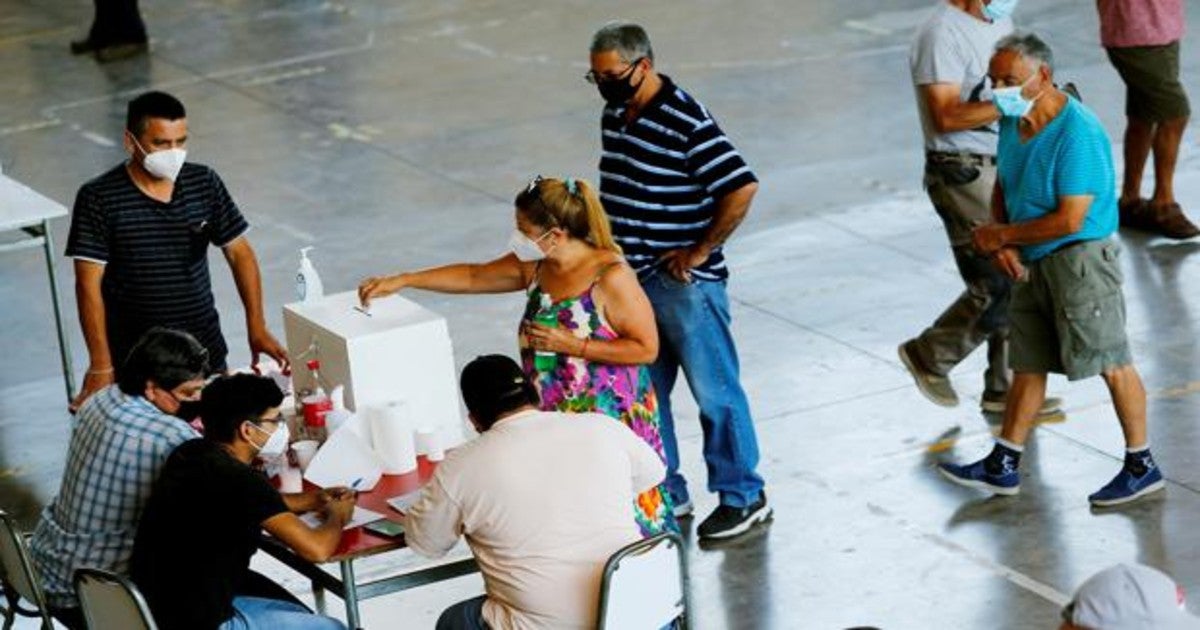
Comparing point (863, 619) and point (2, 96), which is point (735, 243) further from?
point (2, 96)

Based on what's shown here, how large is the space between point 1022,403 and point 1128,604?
3.98 meters

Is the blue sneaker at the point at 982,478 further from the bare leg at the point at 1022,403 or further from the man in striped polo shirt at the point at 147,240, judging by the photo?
the man in striped polo shirt at the point at 147,240

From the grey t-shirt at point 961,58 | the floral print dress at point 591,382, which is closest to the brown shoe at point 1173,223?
the grey t-shirt at point 961,58

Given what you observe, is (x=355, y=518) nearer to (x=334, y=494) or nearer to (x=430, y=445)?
(x=334, y=494)

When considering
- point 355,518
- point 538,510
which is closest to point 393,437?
point 355,518

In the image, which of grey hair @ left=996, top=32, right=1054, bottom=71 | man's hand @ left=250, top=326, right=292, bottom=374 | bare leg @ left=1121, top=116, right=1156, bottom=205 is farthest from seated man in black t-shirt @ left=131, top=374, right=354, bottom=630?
bare leg @ left=1121, top=116, right=1156, bottom=205

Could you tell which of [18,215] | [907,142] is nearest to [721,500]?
[18,215]

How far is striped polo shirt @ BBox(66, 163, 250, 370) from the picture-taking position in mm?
7855

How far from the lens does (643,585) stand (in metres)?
5.96

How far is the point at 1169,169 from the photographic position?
11.4m

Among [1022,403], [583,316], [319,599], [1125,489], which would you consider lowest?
[319,599]

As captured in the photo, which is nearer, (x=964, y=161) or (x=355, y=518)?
(x=355, y=518)

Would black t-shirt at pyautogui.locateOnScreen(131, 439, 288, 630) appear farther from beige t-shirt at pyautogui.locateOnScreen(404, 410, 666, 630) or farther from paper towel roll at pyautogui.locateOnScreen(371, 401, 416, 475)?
paper towel roll at pyautogui.locateOnScreen(371, 401, 416, 475)

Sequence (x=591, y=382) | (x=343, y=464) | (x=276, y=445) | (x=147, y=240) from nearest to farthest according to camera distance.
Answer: (x=343, y=464) → (x=276, y=445) → (x=591, y=382) → (x=147, y=240)
